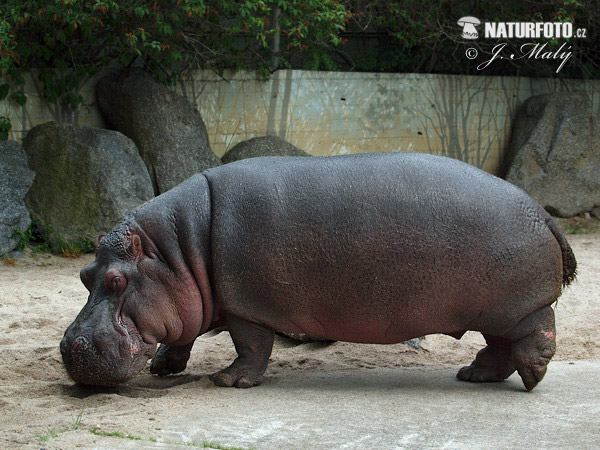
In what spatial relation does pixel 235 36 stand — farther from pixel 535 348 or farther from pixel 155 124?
pixel 535 348

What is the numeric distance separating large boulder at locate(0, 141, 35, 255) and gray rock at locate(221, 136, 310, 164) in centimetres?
219

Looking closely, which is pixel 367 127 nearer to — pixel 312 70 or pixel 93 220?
pixel 312 70

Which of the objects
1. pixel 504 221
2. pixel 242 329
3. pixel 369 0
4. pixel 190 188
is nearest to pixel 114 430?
pixel 242 329

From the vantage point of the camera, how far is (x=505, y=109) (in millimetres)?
12383

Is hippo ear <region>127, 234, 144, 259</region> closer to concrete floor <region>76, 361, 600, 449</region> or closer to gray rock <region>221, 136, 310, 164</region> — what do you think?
concrete floor <region>76, 361, 600, 449</region>

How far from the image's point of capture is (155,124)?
31.0ft

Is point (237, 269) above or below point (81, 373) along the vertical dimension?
above

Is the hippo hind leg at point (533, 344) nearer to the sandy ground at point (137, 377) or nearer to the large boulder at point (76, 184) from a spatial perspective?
the sandy ground at point (137, 377)

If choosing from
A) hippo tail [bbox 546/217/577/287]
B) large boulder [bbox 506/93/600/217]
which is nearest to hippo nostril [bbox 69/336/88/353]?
hippo tail [bbox 546/217/577/287]

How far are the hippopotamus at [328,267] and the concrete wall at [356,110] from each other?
5328 mm

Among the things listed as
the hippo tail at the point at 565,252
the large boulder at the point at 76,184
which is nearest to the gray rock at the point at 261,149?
the large boulder at the point at 76,184

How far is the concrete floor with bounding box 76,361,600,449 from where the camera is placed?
11.4 ft

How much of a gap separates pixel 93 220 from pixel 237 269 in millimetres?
4671

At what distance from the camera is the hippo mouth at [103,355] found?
13.5 ft
